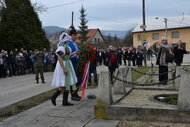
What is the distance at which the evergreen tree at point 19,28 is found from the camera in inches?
975

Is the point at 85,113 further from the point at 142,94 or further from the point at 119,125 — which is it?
the point at 142,94

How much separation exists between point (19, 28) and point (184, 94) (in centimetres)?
2270

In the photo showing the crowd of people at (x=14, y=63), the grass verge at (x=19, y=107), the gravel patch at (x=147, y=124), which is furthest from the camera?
the crowd of people at (x=14, y=63)

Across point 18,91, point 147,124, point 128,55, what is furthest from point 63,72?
point 128,55

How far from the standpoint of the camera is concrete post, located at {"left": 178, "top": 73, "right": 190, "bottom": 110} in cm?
522

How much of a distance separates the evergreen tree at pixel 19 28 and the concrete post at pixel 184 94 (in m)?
21.7

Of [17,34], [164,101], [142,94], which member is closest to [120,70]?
[142,94]

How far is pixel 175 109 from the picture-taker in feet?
17.3

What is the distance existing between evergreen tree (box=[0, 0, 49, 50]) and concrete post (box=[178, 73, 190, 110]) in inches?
856

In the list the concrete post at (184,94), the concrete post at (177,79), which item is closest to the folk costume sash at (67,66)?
the concrete post at (184,94)

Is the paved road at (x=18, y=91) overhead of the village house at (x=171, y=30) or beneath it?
beneath

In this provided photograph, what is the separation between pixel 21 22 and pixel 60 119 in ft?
71.9

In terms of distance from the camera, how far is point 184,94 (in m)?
5.27

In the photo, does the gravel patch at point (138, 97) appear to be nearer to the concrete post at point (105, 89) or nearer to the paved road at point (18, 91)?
the concrete post at point (105, 89)
